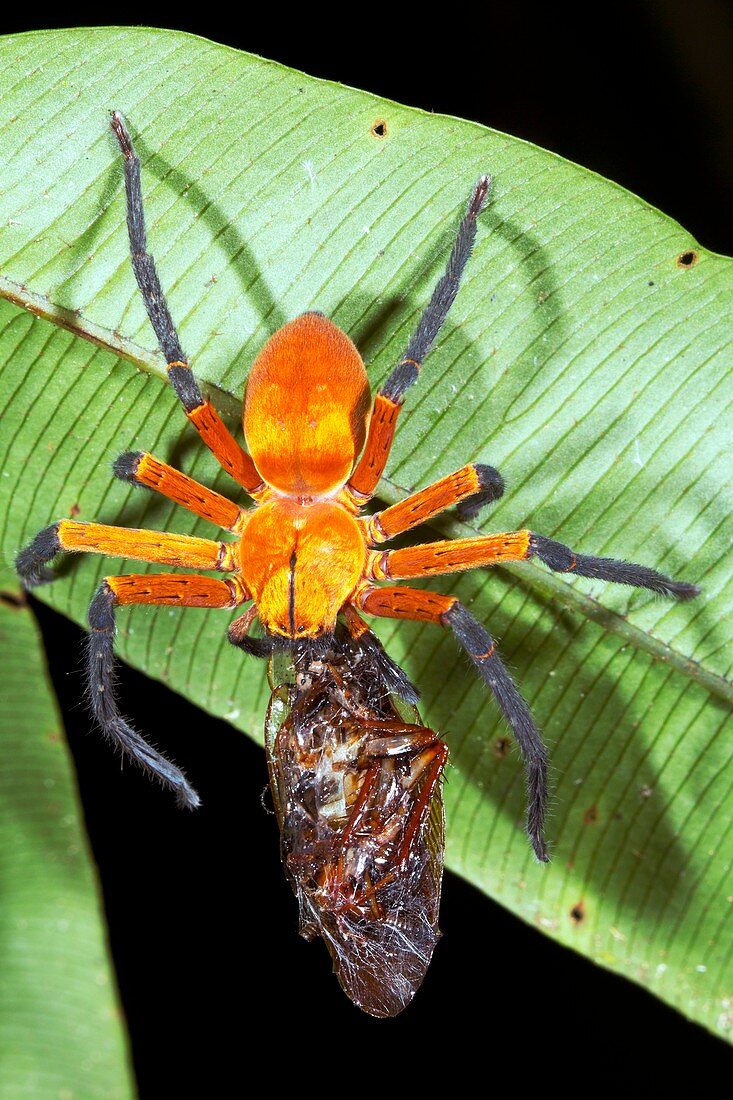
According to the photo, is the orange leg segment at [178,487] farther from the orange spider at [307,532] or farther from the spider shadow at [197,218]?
the spider shadow at [197,218]

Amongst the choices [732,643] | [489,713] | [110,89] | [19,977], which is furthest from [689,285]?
[19,977]

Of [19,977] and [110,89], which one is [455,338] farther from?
[19,977]

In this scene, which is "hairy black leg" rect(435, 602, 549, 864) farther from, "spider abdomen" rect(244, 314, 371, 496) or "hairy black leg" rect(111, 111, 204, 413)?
"hairy black leg" rect(111, 111, 204, 413)

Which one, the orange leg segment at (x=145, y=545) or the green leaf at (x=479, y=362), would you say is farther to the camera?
the orange leg segment at (x=145, y=545)

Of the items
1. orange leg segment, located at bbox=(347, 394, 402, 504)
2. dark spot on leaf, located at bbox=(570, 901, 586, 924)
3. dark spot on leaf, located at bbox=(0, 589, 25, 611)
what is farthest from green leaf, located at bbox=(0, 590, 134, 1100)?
dark spot on leaf, located at bbox=(570, 901, 586, 924)

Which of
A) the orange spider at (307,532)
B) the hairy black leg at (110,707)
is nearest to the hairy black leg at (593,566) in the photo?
the orange spider at (307,532)

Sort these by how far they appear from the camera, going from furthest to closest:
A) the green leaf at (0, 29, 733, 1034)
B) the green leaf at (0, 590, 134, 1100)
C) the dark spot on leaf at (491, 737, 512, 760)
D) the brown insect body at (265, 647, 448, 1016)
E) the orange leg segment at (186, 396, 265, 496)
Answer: the dark spot on leaf at (491, 737, 512, 760) → the orange leg segment at (186, 396, 265, 496) → the green leaf at (0, 29, 733, 1034) → the brown insect body at (265, 647, 448, 1016) → the green leaf at (0, 590, 134, 1100)

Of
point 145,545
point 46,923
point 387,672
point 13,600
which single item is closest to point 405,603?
point 387,672
